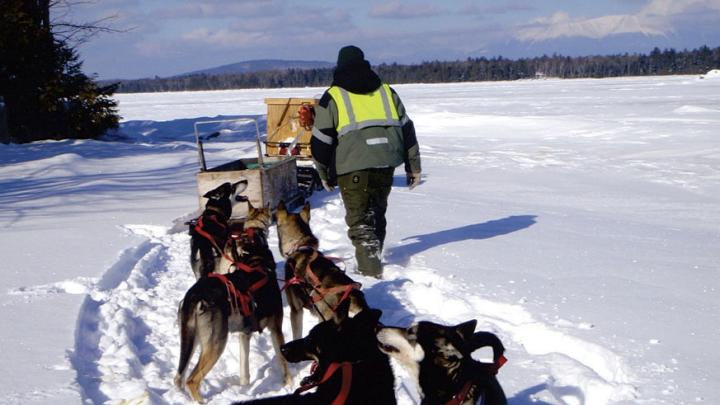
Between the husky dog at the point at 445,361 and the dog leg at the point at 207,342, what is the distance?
126 cm

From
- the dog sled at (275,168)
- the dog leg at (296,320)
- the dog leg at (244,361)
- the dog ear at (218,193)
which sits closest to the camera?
the dog leg at (244,361)

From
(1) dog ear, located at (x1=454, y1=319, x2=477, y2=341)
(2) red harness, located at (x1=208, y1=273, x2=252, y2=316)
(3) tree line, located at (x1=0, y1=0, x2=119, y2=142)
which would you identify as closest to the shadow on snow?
(2) red harness, located at (x1=208, y1=273, x2=252, y2=316)

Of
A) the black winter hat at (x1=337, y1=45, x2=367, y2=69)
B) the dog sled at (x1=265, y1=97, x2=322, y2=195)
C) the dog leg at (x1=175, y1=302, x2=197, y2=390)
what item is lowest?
the dog leg at (x1=175, y1=302, x2=197, y2=390)

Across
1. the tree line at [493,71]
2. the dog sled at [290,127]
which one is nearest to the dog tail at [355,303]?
the dog sled at [290,127]

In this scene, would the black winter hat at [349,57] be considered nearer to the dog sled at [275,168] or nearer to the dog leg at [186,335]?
the dog sled at [275,168]

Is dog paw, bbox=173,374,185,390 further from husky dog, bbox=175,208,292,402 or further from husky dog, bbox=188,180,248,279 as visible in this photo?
husky dog, bbox=188,180,248,279

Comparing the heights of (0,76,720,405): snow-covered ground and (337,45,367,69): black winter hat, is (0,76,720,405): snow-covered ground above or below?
below

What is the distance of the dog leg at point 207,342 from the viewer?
11.5 ft

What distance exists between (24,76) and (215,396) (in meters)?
17.5

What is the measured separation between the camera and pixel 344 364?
2518 millimetres

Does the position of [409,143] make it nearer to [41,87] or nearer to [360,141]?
[360,141]

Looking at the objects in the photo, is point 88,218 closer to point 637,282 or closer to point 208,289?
point 208,289

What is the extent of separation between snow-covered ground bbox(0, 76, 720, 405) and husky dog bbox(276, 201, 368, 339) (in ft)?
1.51

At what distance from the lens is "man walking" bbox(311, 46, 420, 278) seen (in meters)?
5.33
